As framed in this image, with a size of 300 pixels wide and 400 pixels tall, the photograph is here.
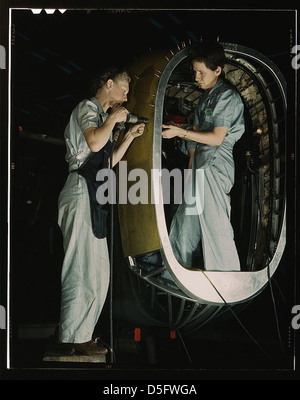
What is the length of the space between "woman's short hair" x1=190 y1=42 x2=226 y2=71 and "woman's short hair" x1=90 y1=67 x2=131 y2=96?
0.26m

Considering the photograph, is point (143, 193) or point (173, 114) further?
point (173, 114)

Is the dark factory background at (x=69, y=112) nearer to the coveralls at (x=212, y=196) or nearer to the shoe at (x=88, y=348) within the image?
the shoe at (x=88, y=348)

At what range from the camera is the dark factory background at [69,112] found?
6.01 ft

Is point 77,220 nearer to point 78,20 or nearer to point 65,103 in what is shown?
point 65,103

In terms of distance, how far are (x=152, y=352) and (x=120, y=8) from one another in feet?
4.16

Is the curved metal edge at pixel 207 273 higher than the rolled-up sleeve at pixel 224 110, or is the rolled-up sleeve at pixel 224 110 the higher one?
the rolled-up sleeve at pixel 224 110

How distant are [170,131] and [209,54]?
0.32m

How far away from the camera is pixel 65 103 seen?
1.86m

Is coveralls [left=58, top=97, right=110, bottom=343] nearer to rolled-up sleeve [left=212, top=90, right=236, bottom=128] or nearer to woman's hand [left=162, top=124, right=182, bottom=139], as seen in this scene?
woman's hand [left=162, top=124, right=182, bottom=139]


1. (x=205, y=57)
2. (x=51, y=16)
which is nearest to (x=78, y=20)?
(x=51, y=16)

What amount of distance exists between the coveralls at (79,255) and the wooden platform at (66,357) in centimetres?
5

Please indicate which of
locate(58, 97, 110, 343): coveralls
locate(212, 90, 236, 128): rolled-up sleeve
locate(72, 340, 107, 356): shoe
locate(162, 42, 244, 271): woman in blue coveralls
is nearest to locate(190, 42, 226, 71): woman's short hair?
locate(162, 42, 244, 271): woman in blue coveralls

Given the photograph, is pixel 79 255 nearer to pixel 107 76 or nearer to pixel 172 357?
pixel 172 357

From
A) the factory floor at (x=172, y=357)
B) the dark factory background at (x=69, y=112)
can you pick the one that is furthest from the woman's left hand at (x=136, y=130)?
the factory floor at (x=172, y=357)
